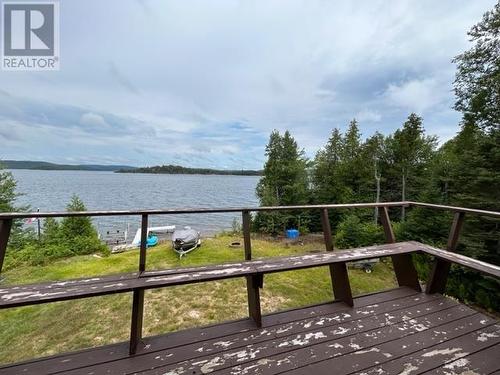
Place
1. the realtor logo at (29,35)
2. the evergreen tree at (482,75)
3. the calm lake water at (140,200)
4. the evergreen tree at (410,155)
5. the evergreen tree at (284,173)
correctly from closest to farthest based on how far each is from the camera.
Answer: the realtor logo at (29,35), the evergreen tree at (482,75), the evergreen tree at (410,155), the evergreen tree at (284,173), the calm lake water at (140,200)

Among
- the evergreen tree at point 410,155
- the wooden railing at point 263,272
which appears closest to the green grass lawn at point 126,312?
the wooden railing at point 263,272

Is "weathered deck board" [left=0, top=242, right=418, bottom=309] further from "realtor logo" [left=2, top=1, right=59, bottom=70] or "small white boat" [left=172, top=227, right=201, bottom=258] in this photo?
"small white boat" [left=172, top=227, right=201, bottom=258]

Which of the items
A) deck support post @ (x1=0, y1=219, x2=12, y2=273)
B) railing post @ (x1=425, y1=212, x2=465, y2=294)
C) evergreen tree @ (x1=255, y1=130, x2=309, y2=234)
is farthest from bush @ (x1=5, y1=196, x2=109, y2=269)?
evergreen tree @ (x1=255, y1=130, x2=309, y2=234)

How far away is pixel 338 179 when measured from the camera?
19031 millimetres

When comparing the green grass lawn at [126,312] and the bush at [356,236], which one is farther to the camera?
the bush at [356,236]

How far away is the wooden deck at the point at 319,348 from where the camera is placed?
1.45 m

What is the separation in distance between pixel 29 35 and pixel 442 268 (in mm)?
6744

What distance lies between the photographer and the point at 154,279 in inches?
64.1

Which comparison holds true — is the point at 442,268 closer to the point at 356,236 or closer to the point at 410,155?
the point at 356,236

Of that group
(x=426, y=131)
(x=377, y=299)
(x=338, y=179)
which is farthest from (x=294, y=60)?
(x=426, y=131)

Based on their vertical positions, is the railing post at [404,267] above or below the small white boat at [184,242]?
above

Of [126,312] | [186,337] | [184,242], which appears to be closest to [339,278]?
[186,337]

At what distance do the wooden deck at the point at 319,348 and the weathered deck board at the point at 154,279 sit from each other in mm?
453

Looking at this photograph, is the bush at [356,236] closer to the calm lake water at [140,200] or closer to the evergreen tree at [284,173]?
the evergreen tree at [284,173]
